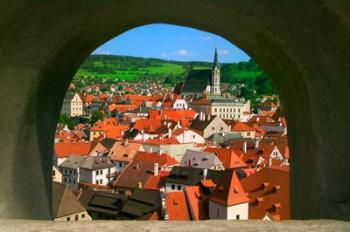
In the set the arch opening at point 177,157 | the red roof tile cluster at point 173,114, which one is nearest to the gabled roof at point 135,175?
the arch opening at point 177,157

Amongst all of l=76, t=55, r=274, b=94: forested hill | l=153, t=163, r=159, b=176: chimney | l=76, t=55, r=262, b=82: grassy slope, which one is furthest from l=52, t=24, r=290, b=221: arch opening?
l=76, t=55, r=262, b=82: grassy slope

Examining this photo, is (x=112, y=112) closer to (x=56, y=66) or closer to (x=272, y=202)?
(x=272, y=202)

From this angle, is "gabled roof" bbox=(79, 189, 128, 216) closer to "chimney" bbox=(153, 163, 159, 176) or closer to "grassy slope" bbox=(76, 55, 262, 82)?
"chimney" bbox=(153, 163, 159, 176)

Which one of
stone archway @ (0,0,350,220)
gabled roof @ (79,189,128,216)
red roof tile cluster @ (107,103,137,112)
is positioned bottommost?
gabled roof @ (79,189,128,216)

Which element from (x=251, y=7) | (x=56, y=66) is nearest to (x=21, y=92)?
(x=56, y=66)

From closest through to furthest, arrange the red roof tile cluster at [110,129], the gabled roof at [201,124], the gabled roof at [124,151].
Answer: the gabled roof at [124,151], the red roof tile cluster at [110,129], the gabled roof at [201,124]

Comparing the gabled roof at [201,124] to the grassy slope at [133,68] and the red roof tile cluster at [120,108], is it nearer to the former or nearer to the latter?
the red roof tile cluster at [120,108]

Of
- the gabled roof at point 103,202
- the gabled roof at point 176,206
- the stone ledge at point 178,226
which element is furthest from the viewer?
the gabled roof at point 103,202
